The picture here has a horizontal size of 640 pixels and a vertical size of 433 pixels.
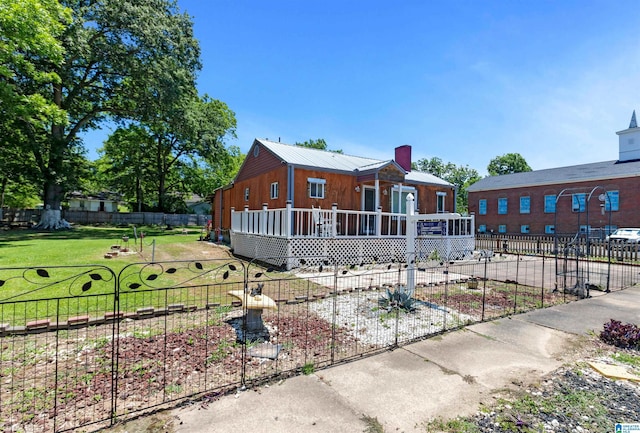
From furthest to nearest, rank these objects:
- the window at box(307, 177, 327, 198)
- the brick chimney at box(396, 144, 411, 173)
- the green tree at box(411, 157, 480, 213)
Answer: the green tree at box(411, 157, 480, 213) < the brick chimney at box(396, 144, 411, 173) < the window at box(307, 177, 327, 198)

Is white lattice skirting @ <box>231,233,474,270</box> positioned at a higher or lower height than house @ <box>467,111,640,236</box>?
lower

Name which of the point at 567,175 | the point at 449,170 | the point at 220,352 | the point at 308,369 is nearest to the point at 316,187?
the point at 220,352

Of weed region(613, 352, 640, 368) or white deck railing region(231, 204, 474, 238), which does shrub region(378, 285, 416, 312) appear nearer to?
white deck railing region(231, 204, 474, 238)

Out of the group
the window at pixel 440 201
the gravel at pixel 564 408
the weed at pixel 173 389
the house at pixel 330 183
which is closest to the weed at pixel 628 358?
the gravel at pixel 564 408

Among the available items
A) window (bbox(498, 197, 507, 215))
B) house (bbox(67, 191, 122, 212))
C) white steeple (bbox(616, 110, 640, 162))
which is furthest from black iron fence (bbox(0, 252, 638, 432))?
house (bbox(67, 191, 122, 212))

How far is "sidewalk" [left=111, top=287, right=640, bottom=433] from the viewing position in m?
2.56

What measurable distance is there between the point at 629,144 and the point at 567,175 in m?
6.17

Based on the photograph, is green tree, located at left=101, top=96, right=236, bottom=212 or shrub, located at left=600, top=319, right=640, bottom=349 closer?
shrub, located at left=600, top=319, right=640, bottom=349

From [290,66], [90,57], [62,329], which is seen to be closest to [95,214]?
[90,57]

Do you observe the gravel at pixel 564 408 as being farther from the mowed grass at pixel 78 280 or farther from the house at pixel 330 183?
the house at pixel 330 183

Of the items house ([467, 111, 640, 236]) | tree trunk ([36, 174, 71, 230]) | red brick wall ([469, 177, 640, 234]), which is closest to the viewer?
tree trunk ([36, 174, 71, 230])

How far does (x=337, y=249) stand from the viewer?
38.0 feet

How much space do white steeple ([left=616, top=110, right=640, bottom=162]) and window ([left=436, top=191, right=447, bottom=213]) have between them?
2351 cm

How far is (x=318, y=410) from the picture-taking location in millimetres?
2746
